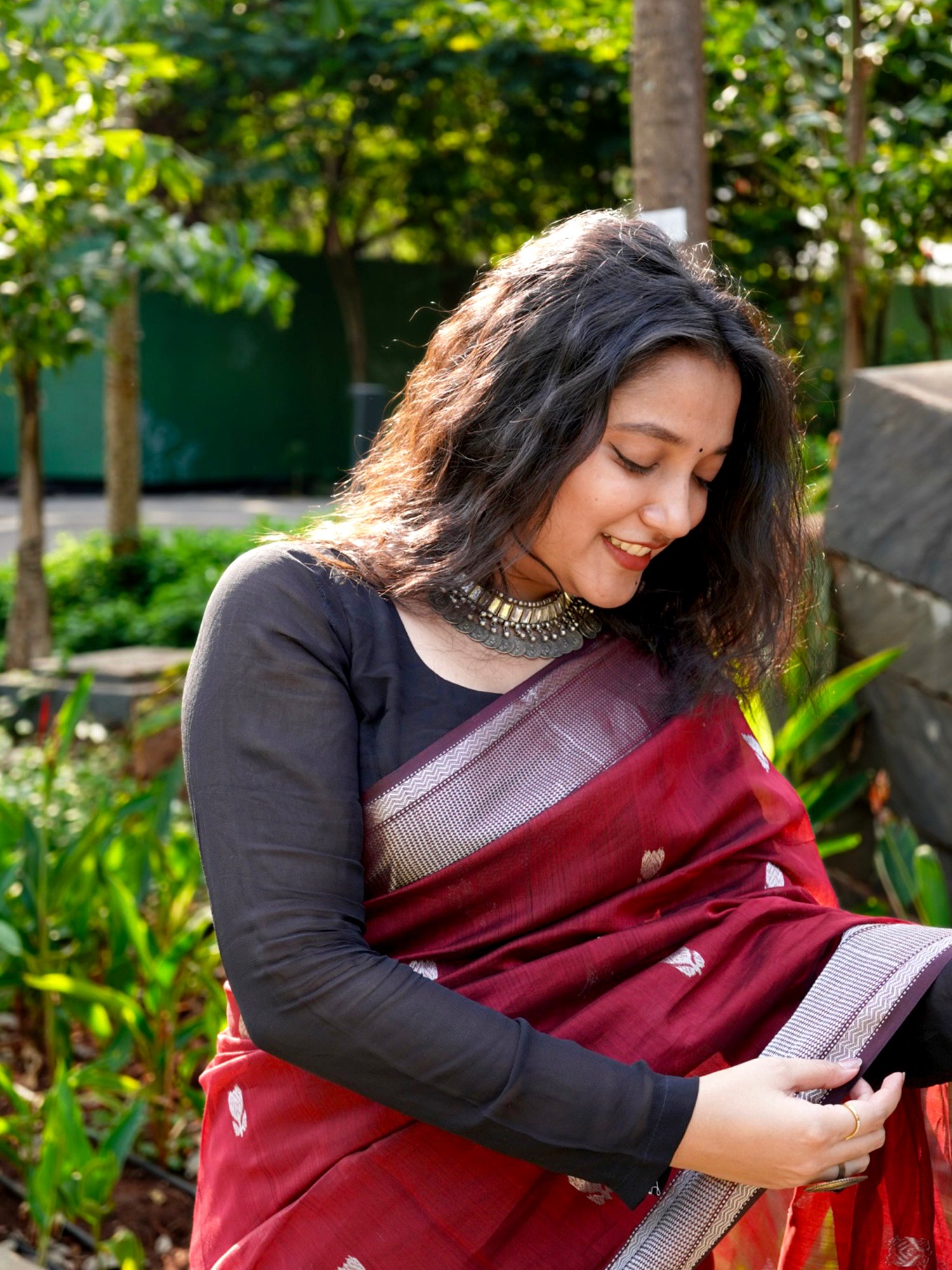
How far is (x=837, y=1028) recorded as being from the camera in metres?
1.32

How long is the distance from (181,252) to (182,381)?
35.7ft

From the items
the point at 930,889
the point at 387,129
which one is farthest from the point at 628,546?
the point at 387,129

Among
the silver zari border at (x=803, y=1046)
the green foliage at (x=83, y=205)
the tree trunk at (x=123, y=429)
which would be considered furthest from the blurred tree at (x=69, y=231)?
the silver zari border at (x=803, y=1046)

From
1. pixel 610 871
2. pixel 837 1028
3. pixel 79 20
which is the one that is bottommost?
pixel 837 1028

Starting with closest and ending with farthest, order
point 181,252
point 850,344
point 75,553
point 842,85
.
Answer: point 181,252
point 842,85
point 850,344
point 75,553

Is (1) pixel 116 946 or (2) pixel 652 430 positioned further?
(1) pixel 116 946

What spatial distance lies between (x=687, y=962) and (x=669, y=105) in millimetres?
2168

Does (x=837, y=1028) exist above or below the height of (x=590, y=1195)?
above

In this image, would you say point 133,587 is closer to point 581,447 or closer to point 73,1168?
point 73,1168

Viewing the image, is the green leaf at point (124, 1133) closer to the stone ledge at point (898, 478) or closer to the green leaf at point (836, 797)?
the green leaf at point (836, 797)

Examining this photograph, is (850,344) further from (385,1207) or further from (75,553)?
(385,1207)

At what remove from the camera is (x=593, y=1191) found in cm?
134

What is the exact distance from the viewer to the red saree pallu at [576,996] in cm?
132

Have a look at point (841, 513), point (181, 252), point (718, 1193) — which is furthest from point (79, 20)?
point (718, 1193)
